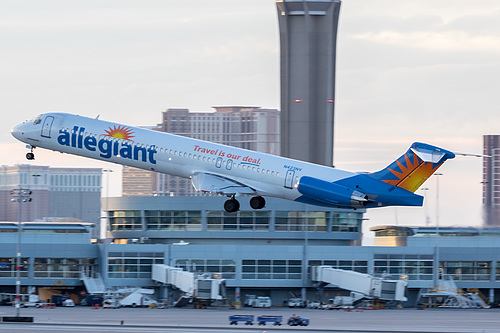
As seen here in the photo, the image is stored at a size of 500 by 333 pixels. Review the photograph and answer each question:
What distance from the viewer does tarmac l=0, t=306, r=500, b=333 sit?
83188mm

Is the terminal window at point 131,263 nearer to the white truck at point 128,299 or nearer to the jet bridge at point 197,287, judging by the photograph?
the white truck at point 128,299

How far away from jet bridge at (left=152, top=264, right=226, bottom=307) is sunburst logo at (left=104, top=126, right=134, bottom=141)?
36.3m

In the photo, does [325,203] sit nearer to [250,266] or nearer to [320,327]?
[320,327]

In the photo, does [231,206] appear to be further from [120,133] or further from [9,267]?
[9,267]

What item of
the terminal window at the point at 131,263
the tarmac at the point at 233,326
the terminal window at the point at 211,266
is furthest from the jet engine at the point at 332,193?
the terminal window at the point at 131,263

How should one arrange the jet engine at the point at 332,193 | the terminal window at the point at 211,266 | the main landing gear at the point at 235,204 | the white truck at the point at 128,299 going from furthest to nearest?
the terminal window at the point at 211,266 < the white truck at the point at 128,299 < the main landing gear at the point at 235,204 < the jet engine at the point at 332,193

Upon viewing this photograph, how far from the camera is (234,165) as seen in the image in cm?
7181

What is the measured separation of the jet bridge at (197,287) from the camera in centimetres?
10762

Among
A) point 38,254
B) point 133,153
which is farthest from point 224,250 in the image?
point 133,153

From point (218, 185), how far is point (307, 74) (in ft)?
254

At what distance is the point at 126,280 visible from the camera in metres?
121

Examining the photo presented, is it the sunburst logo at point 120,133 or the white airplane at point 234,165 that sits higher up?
the sunburst logo at point 120,133

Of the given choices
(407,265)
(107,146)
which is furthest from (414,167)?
(407,265)

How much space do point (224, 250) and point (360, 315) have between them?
88.0 feet
